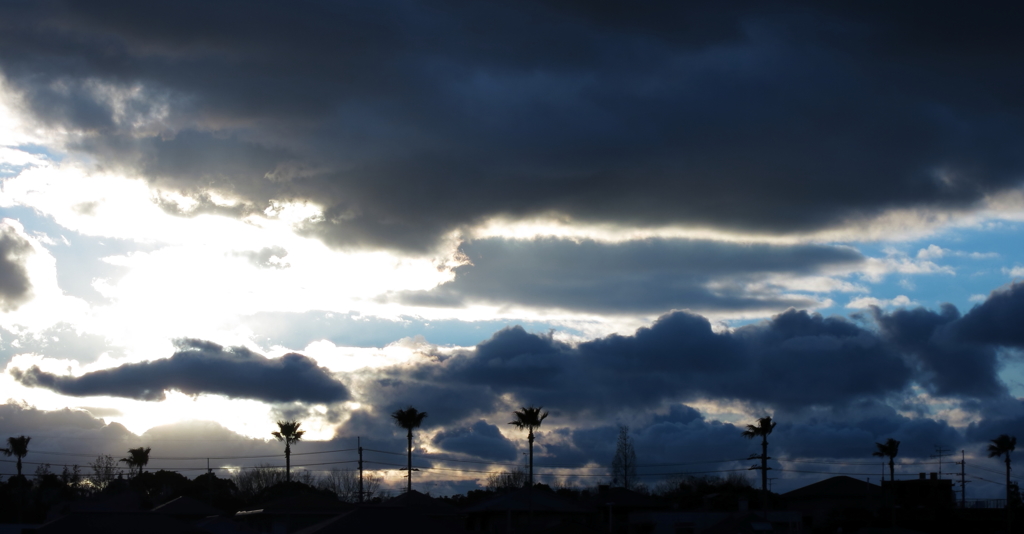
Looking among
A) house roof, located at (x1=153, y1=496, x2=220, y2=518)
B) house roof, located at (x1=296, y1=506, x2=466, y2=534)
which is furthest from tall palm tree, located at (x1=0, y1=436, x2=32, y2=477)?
house roof, located at (x1=296, y1=506, x2=466, y2=534)

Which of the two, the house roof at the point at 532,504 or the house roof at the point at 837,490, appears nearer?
the house roof at the point at 532,504

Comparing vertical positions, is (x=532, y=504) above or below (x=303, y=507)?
below

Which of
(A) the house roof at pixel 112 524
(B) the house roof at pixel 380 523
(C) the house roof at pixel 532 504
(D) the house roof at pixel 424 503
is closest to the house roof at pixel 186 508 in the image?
(A) the house roof at pixel 112 524

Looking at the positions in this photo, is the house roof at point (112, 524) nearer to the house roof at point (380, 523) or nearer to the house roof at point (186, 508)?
the house roof at point (186, 508)

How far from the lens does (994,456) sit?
111 m

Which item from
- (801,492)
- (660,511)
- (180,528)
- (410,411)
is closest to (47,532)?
(180,528)

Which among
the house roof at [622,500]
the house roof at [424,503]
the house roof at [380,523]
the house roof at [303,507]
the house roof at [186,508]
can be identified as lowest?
the house roof at [622,500]

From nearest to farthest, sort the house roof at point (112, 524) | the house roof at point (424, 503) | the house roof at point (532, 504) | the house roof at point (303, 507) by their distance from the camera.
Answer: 1. the house roof at point (112, 524)
2. the house roof at point (303, 507)
3. the house roof at point (424, 503)
4. the house roof at point (532, 504)

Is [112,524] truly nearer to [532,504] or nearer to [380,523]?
[380,523]

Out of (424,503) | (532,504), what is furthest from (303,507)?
(532,504)

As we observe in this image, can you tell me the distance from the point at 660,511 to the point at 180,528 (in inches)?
2065

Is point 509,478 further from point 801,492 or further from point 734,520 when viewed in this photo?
Result: point 734,520

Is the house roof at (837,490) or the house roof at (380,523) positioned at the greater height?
the house roof at (380,523)

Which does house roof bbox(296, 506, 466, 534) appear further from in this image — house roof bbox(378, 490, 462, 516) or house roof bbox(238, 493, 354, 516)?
house roof bbox(378, 490, 462, 516)
